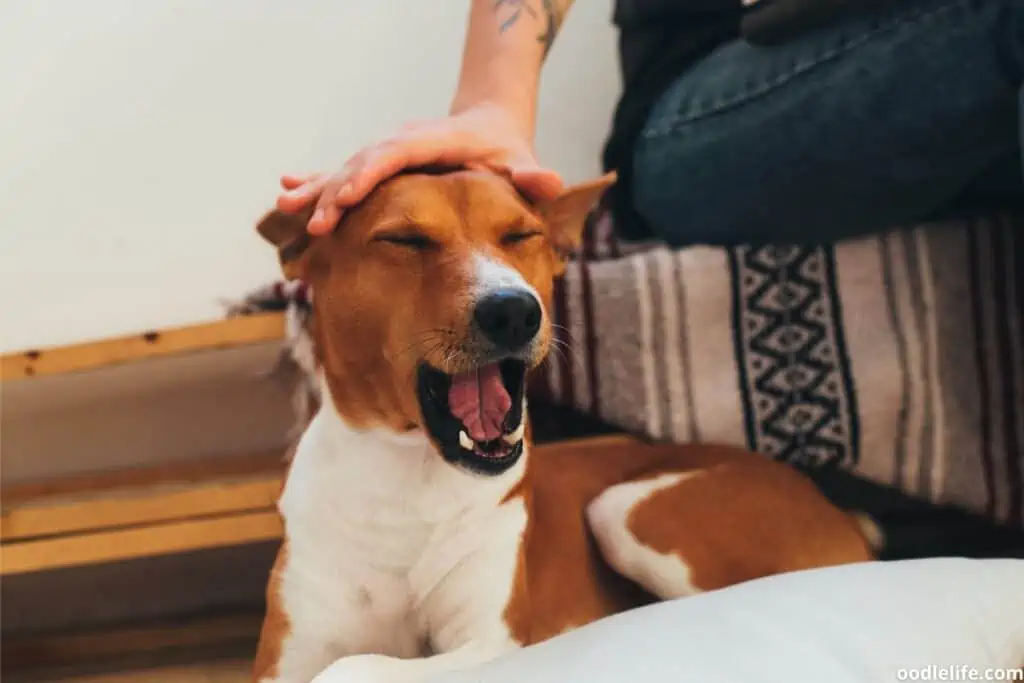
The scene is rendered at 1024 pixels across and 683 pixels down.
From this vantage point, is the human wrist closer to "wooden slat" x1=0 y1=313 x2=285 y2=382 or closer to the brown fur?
"wooden slat" x1=0 y1=313 x2=285 y2=382

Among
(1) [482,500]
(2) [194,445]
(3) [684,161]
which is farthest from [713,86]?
(2) [194,445]

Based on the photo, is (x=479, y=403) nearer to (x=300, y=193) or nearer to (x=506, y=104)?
(x=300, y=193)

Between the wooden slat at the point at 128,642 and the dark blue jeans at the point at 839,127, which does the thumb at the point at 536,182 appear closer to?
the dark blue jeans at the point at 839,127

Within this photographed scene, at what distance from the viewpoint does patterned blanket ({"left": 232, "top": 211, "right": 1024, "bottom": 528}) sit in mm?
1220

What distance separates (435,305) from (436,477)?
8.3 inches

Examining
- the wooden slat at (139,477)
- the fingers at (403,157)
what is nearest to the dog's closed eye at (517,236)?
the fingers at (403,157)

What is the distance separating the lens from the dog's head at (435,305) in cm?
80

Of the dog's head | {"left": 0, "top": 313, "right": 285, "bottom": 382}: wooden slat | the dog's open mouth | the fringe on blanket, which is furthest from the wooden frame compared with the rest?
the dog's open mouth

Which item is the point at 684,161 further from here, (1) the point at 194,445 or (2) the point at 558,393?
(1) the point at 194,445

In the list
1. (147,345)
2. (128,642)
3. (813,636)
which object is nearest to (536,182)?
(813,636)

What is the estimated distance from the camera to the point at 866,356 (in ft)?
4.01

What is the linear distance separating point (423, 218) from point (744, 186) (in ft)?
1.66

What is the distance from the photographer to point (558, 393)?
1.28 m

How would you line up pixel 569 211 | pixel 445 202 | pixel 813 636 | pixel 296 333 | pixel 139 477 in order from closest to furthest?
pixel 813 636
pixel 445 202
pixel 569 211
pixel 296 333
pixel 139 477
